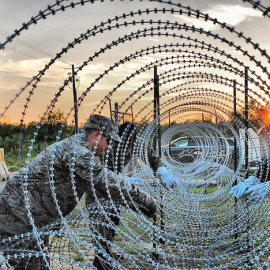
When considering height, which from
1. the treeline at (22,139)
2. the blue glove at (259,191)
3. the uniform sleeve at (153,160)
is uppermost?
the treeline at (22,139)

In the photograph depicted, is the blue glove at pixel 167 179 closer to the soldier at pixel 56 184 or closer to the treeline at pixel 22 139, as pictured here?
the soldier at pixel 56 184

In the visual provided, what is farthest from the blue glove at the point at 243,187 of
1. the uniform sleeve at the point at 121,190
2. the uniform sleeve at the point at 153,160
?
the uniform sleeve at the point at 153,160

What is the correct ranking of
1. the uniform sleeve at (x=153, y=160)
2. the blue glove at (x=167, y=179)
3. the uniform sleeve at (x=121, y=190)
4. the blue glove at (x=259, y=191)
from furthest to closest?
1. the uniform sleeve at (x=153, y=160)
2. the blue glove at (x=167, y=179)
3. the blue glove at (x=259, y=191)
4. the uniform sleeve at (x=121, y=190)

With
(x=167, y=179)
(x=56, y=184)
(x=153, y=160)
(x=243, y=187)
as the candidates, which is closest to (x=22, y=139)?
(x=153, y=160)

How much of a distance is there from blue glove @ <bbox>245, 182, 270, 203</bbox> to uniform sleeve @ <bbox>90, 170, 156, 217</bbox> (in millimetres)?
1766

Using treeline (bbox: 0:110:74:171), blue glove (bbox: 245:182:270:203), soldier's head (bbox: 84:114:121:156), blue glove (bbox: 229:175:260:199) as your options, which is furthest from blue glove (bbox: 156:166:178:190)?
treeline (bbox: 0:110:74:171)

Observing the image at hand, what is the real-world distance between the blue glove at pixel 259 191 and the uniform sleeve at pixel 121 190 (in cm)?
177

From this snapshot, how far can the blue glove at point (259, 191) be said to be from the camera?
534cm

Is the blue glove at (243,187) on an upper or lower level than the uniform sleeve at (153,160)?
lower

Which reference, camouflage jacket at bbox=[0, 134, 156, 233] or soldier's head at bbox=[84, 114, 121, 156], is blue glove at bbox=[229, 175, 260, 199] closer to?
camouflage jacket at bbox=[0, 134, 156, 233]

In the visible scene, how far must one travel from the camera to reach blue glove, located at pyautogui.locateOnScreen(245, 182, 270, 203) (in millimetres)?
5336

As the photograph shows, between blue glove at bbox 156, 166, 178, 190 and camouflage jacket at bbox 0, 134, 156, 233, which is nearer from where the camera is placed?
camouflage jacket at bbox 0, 134, 156, 233

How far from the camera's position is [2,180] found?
1534 centimetres

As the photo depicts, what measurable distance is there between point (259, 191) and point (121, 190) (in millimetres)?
2369
